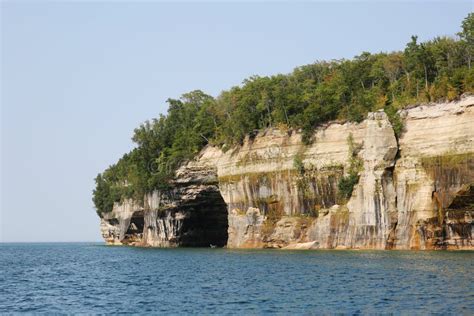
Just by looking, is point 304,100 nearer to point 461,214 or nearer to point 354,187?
point 354,187

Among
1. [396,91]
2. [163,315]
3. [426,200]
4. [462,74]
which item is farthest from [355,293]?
[396,91]

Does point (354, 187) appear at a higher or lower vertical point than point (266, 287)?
higher

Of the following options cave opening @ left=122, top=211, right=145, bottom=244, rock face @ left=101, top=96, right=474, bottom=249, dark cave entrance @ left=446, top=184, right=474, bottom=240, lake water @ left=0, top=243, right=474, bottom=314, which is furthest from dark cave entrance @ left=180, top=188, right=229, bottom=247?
dark cave entrance @ left=446, top=184, right=474, bottom=240

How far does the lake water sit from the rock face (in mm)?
6625

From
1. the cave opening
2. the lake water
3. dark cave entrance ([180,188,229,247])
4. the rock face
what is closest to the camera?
the lake water

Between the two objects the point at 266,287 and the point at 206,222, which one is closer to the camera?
the point at 266,287

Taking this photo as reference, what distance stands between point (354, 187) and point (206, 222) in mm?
40389

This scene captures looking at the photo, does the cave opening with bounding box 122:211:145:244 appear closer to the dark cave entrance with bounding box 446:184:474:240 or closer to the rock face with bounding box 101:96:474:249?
the rock face with bounding box 101:96:474:249

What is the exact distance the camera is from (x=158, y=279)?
50.9 metres

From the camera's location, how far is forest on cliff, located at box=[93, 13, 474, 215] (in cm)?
7756

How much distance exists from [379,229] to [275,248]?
52.0ft

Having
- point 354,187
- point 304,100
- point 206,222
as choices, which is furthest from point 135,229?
point 354,187

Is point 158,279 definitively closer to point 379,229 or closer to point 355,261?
point 355,261

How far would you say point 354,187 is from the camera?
75812mm
